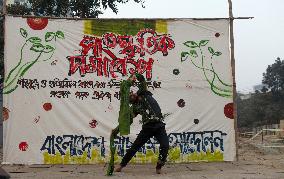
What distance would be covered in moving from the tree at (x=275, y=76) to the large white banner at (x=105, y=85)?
49.3 m

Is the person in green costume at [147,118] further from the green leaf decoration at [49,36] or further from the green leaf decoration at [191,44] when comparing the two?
the green leaf decoration at [49,36]

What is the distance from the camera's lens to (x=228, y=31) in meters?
9.86

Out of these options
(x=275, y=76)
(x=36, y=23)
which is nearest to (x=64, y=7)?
(x=36, y=23)

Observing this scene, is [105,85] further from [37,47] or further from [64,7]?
[64,7]

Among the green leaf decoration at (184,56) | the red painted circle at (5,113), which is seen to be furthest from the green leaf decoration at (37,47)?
the green leaf decoration at (184,56)

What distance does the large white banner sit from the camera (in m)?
9.38

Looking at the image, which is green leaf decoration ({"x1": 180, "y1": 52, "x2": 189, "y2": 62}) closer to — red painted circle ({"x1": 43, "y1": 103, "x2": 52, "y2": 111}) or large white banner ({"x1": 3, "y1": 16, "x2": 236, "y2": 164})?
large white banner ({"x1": 3, "y1": 16, "x2": 236, "y2": 164})

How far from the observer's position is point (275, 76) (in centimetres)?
6131

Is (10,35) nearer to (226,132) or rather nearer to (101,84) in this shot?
(101,84)

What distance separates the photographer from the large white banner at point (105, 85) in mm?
9375

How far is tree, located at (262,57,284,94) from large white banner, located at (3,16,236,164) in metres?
49.3

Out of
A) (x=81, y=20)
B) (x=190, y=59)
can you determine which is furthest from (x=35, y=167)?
(x=190, y=59)

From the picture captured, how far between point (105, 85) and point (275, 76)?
55034 millimetres

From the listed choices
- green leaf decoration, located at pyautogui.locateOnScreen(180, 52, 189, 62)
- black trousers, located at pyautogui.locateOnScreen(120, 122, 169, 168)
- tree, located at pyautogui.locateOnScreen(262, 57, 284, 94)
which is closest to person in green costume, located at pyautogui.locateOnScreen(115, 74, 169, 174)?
black trousers, located at pyautogui.locateOnScreen(120, 122, 169, 168)
